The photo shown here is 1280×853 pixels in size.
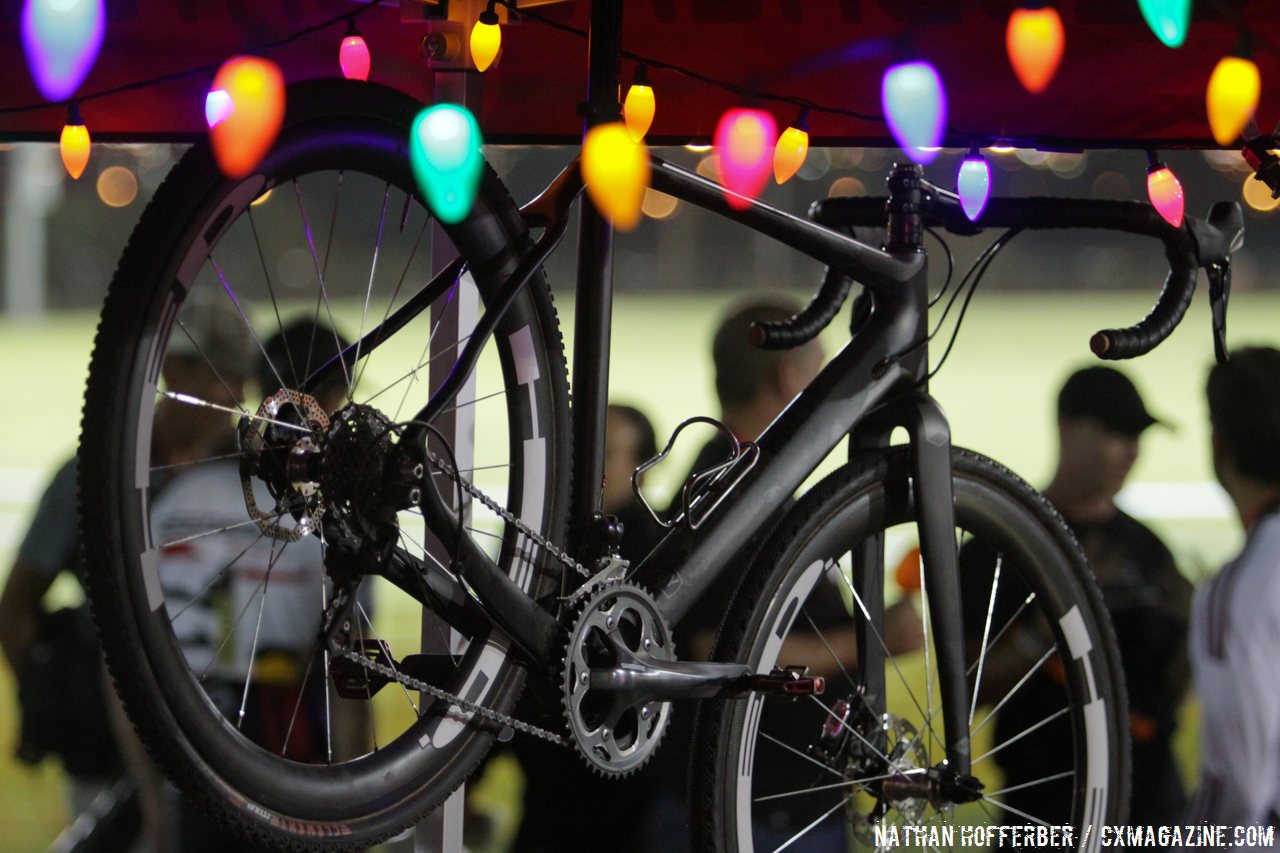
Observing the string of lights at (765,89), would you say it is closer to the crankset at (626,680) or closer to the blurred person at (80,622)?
the blurred person at (80,622)

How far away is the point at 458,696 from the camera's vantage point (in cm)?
114

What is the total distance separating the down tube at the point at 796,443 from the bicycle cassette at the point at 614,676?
39mm

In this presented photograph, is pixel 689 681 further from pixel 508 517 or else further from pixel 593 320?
pixel 593 320

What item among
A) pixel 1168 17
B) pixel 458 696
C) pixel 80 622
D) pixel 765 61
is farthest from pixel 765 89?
pixel 80 622

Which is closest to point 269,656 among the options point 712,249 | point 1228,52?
point 1228,52

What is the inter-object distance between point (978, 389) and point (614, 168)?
11.3 m

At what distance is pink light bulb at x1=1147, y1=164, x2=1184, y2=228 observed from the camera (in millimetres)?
1634

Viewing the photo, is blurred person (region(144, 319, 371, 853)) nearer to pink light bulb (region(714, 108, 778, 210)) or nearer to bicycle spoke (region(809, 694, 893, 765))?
pink light bulb (region(714, 108, 778, 210))

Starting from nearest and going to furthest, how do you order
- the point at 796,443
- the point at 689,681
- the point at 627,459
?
the point at 689,681, the point at 796,443, the point at 627,459

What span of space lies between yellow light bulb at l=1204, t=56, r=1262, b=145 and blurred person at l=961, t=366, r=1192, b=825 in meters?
0.59

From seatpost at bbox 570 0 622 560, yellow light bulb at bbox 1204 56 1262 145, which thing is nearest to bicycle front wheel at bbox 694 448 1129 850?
seatpost at bbox 570 0 622 560

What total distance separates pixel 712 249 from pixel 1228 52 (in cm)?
336

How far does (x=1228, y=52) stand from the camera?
5.25 feet

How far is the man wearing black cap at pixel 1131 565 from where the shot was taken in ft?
6.90
